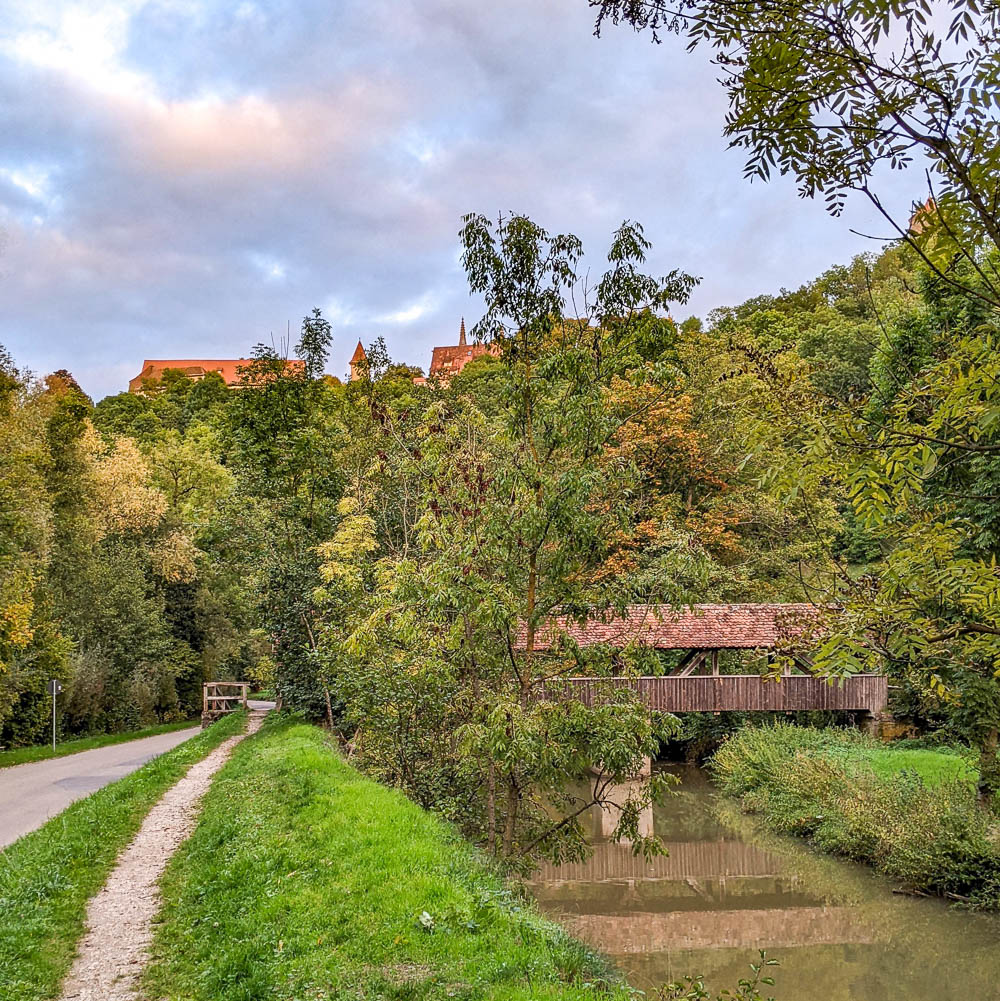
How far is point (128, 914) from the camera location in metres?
7.69

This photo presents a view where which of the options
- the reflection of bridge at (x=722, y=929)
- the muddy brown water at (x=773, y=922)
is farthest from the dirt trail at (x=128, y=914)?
the reflection of bridge at (x=722, y=929)

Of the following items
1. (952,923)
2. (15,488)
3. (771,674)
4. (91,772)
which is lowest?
(952,923)

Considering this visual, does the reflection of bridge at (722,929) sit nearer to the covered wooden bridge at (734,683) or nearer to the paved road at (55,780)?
the paved road at (55,780)

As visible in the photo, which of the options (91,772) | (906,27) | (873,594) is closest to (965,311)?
(873,594)

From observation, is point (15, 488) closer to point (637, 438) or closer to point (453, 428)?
point (453, 428)

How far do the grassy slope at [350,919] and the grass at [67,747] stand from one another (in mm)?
13727

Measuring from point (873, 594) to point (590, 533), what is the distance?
4.63m

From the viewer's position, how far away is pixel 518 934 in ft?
20.7

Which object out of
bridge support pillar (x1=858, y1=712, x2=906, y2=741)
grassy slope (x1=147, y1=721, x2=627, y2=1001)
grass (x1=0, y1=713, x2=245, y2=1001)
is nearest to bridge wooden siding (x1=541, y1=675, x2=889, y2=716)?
bridge support pillar (x1=858, y1=712, x2=906, y2=741)

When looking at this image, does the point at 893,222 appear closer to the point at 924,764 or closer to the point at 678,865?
the point at 678,865

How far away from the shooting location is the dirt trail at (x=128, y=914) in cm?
611

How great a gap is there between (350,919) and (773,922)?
29.3 feet

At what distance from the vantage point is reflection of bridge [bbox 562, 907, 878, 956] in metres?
12.1

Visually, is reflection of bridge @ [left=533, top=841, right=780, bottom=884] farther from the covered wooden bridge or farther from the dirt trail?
the dirt trail
